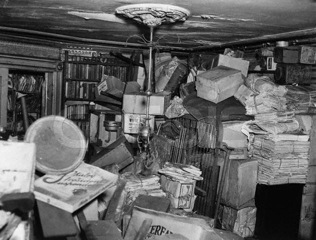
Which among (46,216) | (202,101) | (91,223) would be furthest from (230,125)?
(46,216)

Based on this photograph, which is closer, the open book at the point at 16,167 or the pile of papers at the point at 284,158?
the open book at the point at 16,167

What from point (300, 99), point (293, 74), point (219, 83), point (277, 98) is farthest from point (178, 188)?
point (293, 74)

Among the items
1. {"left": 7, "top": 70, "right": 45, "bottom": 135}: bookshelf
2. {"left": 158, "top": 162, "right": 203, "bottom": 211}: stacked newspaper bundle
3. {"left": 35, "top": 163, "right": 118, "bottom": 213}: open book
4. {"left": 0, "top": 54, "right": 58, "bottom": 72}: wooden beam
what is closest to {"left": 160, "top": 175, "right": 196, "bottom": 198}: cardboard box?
{"left": 158, "top": 162, "right": 203, "bottom": 211}: stacked newspaper bundle

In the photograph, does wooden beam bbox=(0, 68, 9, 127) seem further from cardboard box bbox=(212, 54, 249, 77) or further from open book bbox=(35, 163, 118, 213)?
open book bbox=(35, 163, 118, 213)

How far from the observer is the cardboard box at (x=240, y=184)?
4.53 metres

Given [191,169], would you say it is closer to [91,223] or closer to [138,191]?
[138,191]

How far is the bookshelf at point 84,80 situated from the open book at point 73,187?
476 cm

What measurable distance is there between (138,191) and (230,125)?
Result: 153 centimetres

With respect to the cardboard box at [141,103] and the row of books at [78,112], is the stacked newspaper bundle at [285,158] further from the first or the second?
the row of books at [78,112]

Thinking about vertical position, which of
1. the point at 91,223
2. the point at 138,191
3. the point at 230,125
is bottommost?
the point at 138,191

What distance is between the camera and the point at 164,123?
5.72m

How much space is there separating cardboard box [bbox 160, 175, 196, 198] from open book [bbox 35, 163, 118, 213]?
2.18 m

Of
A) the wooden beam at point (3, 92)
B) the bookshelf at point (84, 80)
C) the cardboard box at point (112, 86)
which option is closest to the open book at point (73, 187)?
the wooden beam at point (3, 92)

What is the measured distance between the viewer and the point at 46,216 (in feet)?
6.03
